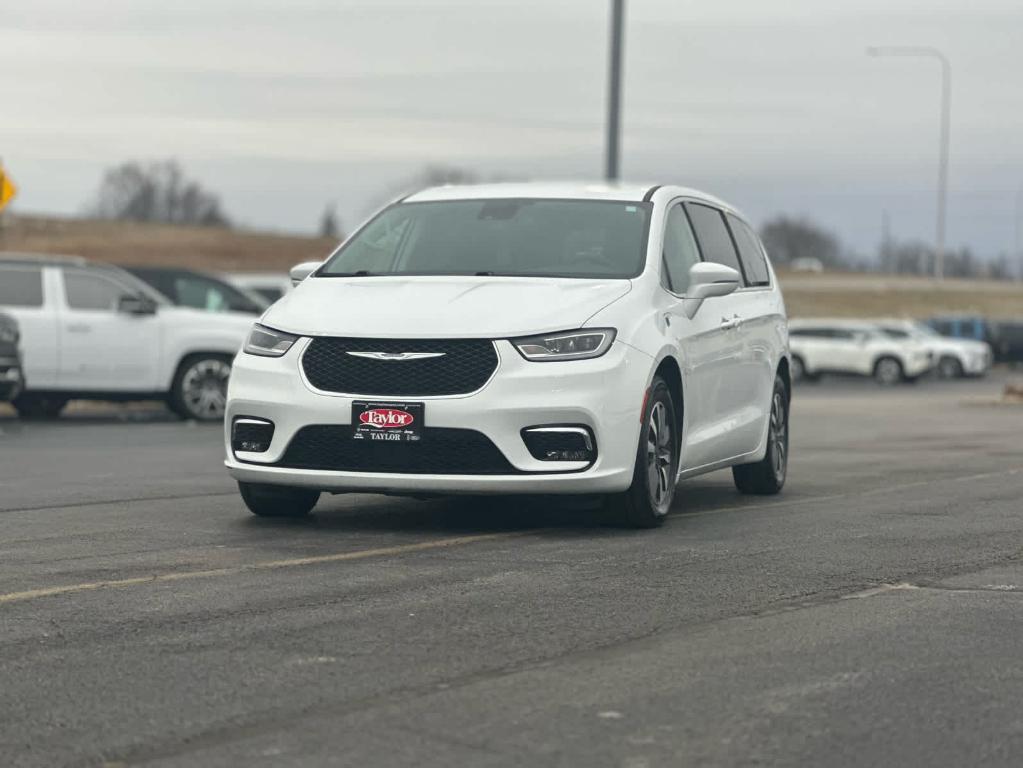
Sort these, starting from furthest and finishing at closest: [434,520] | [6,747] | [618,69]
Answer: [618,69] → [434,520] → [6,747]

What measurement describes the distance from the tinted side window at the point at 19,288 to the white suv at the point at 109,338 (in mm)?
10

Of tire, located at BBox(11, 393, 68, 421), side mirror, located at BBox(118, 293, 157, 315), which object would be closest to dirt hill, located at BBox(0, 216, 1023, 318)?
tire, located at BBox(11, 393, 68, 421)

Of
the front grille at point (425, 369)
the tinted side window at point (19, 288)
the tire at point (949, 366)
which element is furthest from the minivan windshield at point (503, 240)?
the tire at point (949, 366)

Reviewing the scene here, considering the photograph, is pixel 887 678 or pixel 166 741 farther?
pixel 887 678

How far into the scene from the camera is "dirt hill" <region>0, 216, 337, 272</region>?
96000 mm

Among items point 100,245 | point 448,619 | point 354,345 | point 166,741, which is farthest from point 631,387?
point 100,245

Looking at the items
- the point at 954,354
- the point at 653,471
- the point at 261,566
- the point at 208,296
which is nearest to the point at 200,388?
the point at 208,296

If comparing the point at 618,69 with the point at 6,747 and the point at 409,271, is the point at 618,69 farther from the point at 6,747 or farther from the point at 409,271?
the point at 6,747

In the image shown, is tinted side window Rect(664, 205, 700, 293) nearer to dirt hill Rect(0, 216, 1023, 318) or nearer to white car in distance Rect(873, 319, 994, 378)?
white car in distance Rect(873, 319, 994, 378)

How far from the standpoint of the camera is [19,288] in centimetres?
1980

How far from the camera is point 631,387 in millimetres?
9023

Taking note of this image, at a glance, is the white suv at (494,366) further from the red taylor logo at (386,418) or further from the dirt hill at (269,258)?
the dirt hill at (269,258)

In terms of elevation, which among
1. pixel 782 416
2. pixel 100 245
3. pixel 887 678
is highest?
pixel 887 678

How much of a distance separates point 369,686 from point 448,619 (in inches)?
44.7
